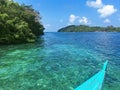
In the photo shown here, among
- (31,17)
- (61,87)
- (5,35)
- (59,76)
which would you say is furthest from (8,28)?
(61,87)

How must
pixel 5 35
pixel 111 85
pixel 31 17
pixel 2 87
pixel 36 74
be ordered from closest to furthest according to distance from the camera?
pixel 2 87 → pixel 111 85 → pixel 36 74 → pixel 5 35 → pixel 31 17

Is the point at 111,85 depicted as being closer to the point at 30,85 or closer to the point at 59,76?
the point at 59,76

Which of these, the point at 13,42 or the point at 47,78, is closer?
the point at 47,78

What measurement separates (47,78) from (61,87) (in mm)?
2134

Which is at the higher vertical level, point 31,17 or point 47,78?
point 31,17

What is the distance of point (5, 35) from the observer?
122 ft

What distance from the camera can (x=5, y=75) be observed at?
15.7 meters

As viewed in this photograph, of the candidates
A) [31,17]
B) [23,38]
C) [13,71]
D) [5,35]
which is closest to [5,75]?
[13,71]

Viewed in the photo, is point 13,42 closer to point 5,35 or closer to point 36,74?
point 5,35

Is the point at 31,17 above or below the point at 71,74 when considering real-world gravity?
above

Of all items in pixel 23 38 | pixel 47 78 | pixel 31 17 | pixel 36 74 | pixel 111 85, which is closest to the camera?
pixel 111 85

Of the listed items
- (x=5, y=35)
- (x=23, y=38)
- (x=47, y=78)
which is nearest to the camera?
(x=47, y=78)

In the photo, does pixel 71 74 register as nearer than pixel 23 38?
Yes

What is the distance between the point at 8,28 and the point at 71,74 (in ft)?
83.3
